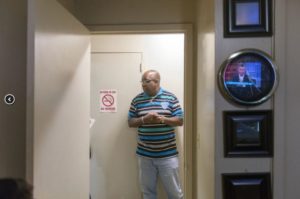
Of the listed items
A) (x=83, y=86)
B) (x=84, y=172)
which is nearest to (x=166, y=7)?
(x=83, y=86)

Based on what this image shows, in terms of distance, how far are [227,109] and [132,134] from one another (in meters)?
1.81

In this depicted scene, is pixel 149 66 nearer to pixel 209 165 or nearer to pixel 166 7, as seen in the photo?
pixel 166 7

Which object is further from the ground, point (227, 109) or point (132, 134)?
point (227, 109)

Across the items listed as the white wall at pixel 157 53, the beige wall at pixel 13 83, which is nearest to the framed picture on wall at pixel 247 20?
the beige wall at pixel 13 83

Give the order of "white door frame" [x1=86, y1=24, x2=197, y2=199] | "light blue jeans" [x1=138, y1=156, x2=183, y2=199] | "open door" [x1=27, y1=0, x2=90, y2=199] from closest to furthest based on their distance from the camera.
A: "open door" [x1=27, y1=0, x2=90, y2=199] < "white door frame" [x1=86, y1=24, x2=197, y2=199] < "light blue jeans" [x1=138, y1=156, x2=183, y2=199]

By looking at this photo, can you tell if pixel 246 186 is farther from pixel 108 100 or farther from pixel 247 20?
pixel 108 100

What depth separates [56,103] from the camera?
1.59 meters

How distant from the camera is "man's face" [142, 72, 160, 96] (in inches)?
113

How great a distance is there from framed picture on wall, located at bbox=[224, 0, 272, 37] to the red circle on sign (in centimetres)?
188

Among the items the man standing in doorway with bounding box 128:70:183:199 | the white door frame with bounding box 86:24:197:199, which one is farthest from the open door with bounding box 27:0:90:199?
the man standing in doorway with bounding box 128:70:183:199

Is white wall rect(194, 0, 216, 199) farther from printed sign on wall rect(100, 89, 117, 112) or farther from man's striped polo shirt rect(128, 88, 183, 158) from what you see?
printed sign on wall rect(100, 89, 117, 112)

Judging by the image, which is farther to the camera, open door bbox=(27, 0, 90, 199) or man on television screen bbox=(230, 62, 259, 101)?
man on television screen bbox=(230, 62, 259, 101)

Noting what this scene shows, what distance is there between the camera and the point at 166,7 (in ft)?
7.41

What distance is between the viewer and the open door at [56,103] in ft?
4.25
